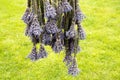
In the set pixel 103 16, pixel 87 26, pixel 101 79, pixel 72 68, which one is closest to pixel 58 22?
pixel 72 68

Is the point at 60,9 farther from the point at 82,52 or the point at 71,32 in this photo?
the point at 82,52

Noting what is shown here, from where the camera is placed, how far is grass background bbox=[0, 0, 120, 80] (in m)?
8.76

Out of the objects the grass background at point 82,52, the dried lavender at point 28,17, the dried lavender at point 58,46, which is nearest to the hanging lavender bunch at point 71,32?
the dried lavender at point 58,46

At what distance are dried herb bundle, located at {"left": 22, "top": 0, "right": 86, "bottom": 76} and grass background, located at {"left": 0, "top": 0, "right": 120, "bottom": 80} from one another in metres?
5.56

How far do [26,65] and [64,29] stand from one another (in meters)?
6.48

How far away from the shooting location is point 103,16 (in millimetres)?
12648

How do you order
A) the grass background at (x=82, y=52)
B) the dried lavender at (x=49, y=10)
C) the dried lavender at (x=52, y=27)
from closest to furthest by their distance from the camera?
1. the dried lavender at (x=49, y=10)
2. the dried lavender at (x=52, y=27)
3. the grass background at (x=82, y=52)

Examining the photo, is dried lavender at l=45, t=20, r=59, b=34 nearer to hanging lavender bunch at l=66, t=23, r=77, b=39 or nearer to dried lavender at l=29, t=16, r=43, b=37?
dried lavender at l=29, t=16, r=43, b=37

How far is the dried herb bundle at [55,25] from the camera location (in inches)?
A: 105

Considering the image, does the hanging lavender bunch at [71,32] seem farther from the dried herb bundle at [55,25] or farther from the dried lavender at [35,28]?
the dried lavender at [35,28]

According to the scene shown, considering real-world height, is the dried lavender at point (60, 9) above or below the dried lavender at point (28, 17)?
above

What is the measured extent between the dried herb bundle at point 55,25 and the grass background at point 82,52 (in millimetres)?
5560

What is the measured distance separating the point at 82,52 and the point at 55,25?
24.0ft

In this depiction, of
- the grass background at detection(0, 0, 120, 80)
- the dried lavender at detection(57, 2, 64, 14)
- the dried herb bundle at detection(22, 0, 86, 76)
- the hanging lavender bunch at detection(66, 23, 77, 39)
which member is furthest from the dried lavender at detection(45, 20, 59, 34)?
the grass background at detection(0, 0, 120, 80)
